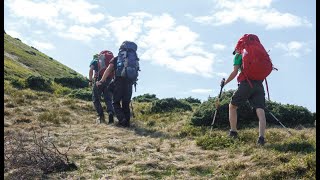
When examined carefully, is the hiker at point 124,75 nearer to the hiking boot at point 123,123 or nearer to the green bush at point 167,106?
the hiking boot at point 123,123

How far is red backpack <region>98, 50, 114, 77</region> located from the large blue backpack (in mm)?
1687

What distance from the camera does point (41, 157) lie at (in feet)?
30.1

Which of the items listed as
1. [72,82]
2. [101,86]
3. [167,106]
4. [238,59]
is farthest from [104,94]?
[72,82]

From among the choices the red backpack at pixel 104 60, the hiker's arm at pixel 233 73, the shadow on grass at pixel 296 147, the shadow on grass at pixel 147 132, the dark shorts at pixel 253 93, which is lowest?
the shadow on grass at pixel 147 132

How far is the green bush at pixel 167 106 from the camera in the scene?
64.0 ft

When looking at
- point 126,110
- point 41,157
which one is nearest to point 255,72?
point 41,157

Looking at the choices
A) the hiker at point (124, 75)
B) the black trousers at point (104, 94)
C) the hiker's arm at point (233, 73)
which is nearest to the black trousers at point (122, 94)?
the hiker at point (124, 75)

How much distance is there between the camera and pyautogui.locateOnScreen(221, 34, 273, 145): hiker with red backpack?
422 inches

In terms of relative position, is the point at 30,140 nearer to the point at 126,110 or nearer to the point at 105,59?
the point at 126,110

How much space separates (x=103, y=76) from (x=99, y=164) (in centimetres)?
686

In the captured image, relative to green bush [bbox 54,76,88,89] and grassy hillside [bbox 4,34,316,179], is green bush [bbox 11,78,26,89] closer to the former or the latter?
green bush [bbox 54,76,88,89]

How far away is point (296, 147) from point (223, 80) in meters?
3.11

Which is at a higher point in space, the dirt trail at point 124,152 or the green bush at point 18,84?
the green bush at point 18,84

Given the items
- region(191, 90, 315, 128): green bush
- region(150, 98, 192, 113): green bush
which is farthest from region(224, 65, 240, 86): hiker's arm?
region(150, 98, 192, 113): green bush
